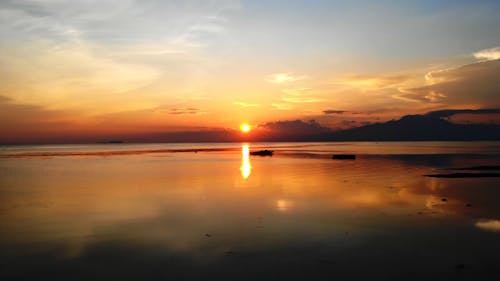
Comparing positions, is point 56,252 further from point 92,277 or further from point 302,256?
point 302,256

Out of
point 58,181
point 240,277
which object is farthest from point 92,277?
point 58,181

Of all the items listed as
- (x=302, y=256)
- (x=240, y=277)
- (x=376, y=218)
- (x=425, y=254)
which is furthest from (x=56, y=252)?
(x=376, y=218)

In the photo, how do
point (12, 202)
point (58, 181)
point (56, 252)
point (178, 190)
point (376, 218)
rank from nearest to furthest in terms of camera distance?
1. point (56, 252)
2. point (376, 218)
3. point (12, 202)
4. point (178, 190)
5. point (58, 181)

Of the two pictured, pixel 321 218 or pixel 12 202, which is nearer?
pixel 321 218

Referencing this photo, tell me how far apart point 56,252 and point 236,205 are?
12.6m

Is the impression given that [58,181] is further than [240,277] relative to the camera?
Yes

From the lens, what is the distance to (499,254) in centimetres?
1419

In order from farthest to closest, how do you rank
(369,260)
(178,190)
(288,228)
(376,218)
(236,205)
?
1. (178,190)
2. (236,205)
3. (376,218)
4. (288,228)
5. (369,260)

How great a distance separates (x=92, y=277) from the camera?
483 inches

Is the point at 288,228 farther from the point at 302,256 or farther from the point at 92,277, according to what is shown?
the point at 92,277

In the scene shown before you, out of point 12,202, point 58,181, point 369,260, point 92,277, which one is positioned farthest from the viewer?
point 58,181

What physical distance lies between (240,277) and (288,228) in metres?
6.86

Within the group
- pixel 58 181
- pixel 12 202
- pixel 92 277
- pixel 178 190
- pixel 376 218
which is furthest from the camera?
pixel 58 181

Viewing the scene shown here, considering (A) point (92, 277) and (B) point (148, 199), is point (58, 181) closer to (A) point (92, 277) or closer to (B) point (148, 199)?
(B) point (148, 199)
